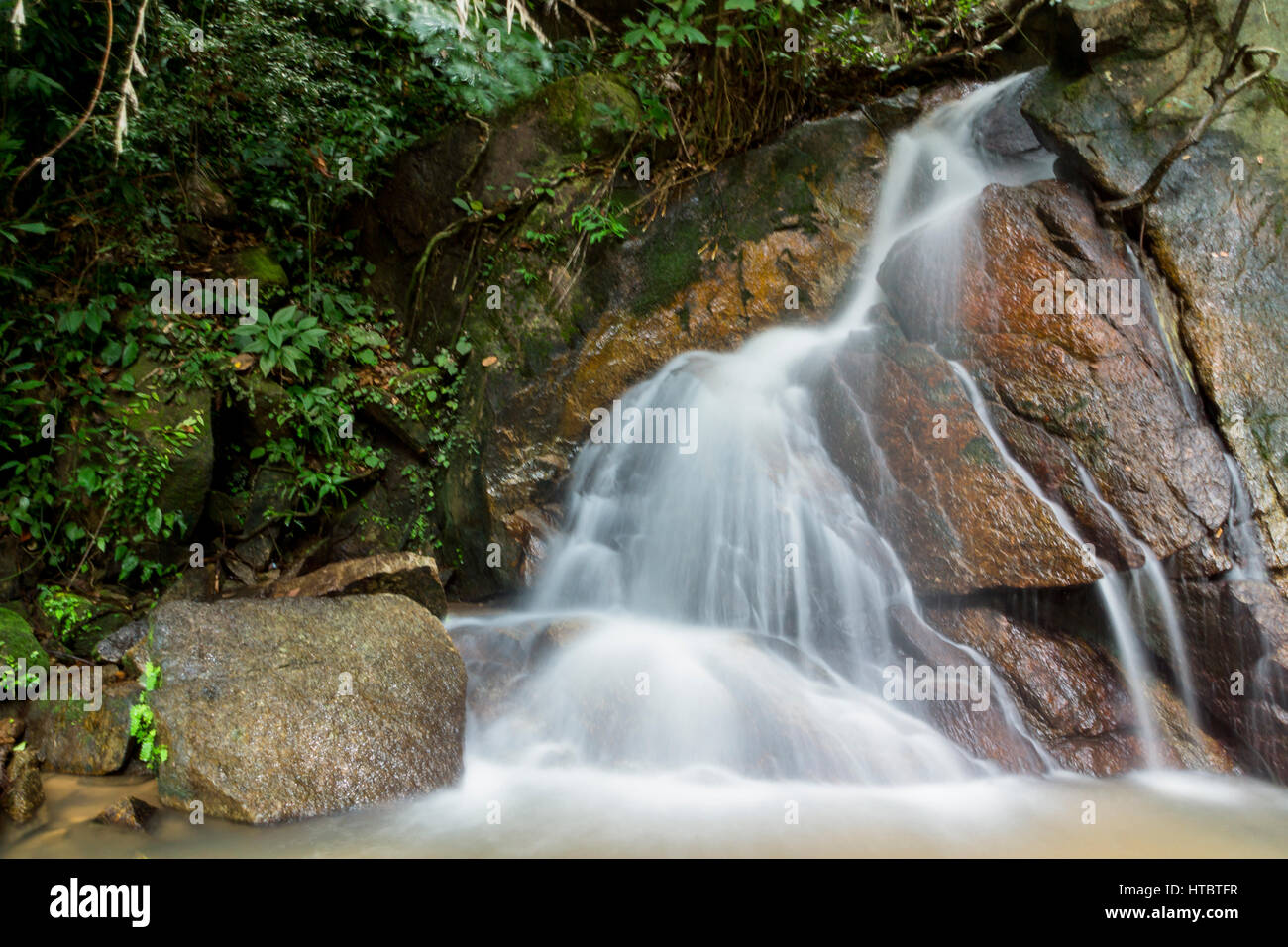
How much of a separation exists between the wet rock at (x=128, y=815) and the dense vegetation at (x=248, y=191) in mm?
2122

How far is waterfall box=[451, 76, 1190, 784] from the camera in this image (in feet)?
14.3

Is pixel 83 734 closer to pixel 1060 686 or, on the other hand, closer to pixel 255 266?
pixel 255 266

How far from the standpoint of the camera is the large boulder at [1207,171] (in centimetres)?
487

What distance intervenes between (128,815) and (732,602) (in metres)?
3.55

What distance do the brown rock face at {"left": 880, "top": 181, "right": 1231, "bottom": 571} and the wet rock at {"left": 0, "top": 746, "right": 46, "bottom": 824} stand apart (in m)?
5.69

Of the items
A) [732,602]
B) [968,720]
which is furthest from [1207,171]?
[732,602]

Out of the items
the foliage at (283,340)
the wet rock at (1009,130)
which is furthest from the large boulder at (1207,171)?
the foliage at (283,340)

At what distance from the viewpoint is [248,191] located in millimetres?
7109

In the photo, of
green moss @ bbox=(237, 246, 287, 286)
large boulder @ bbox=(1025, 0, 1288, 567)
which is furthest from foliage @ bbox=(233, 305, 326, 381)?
large boulder @ bbox=(1025, 0, 1288, 567)

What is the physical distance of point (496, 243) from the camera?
7031 millimetres

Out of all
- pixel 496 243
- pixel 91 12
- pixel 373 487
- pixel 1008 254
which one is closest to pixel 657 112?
pixel 496 243

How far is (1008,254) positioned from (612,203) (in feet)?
11.2

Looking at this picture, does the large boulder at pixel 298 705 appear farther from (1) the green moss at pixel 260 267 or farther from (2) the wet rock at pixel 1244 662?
(2) the wet rock at pixel 1244 662

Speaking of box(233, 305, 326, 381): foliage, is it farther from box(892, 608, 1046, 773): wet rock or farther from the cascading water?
box(892, 608, 1046, 773): wet rock
